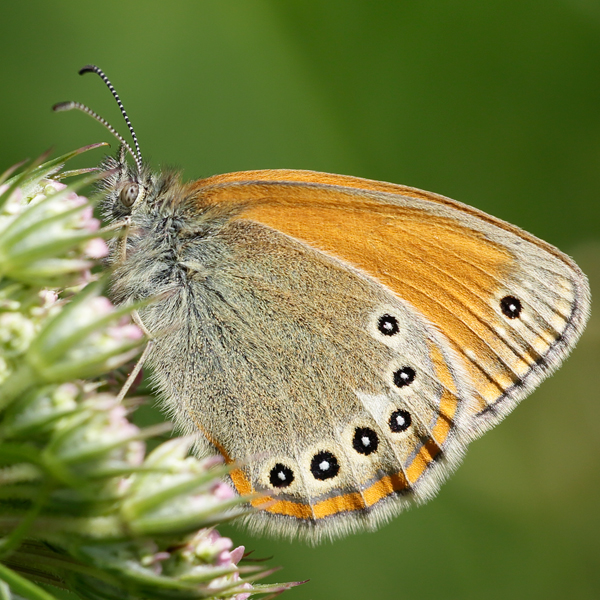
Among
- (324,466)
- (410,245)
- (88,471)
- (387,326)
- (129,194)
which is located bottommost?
(324,466)

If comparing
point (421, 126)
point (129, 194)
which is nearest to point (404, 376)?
point (129, 194)

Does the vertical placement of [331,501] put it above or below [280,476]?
below

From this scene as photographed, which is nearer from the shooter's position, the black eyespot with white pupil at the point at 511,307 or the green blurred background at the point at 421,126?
the black eyespot with white pupil at the point at 511,307

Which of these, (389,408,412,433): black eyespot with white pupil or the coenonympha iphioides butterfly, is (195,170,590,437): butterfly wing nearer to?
the coenonympha iphioides butterfly

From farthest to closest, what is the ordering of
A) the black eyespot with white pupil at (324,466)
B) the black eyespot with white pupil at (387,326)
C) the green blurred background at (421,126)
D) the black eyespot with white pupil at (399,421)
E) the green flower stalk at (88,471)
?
the green blurred background at (421,126), the black eyespot with white pupil at (387,326), the black eyespot with white pupil at (399,421), the black eyespot with white pupil at (324,466), the green flower stalk at (88,471)

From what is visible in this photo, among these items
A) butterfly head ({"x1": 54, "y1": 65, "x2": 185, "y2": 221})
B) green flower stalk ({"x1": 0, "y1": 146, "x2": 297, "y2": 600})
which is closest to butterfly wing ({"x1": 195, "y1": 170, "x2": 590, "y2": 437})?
butterfly head ({"x1": 54, "y1": 65, "x2": 185, "y2": 221})

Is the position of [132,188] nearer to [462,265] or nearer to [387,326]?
[387,326]

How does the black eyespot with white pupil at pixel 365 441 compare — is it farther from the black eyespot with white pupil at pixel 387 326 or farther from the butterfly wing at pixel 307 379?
the black eyespot with white pupil at pixel 387 326

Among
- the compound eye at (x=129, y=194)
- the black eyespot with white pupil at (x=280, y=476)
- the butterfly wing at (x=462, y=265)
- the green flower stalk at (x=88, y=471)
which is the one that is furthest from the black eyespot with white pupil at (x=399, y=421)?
the compound eye at (x=129, y=194)
